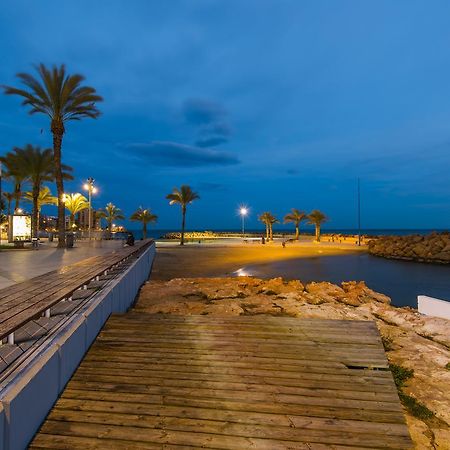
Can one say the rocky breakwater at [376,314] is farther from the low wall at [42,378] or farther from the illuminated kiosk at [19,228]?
the illuminated kiosk at [19,228]

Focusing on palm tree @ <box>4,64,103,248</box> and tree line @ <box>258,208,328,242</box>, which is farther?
tree line @ <box>258,208,328,242</box>

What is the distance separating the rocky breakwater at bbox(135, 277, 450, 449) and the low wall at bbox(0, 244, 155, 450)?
4883mm

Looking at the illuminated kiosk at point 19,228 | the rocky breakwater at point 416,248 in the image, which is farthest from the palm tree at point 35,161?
the rocky breakwater at point 416,248

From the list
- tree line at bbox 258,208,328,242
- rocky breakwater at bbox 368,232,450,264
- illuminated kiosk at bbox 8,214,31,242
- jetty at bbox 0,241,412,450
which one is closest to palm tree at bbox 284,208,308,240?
tree line at bbox 258,208,328,242

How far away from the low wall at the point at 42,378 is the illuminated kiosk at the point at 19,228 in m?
21.0

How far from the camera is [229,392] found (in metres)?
5.03

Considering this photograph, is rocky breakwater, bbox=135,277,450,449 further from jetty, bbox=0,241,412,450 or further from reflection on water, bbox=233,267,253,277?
reflection on water, bbox=233,267,253,277

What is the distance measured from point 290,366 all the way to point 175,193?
47.2 meters

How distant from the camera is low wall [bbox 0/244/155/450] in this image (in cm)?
345

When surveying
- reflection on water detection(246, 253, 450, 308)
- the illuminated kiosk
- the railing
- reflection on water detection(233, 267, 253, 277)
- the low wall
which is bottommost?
reflection on water detection(246, 253, 450, 308)

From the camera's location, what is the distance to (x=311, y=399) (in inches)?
193

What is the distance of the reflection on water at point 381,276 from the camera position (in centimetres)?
1946

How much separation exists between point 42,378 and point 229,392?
2567 mm

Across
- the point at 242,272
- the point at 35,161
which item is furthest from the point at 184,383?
the point at 35,161
